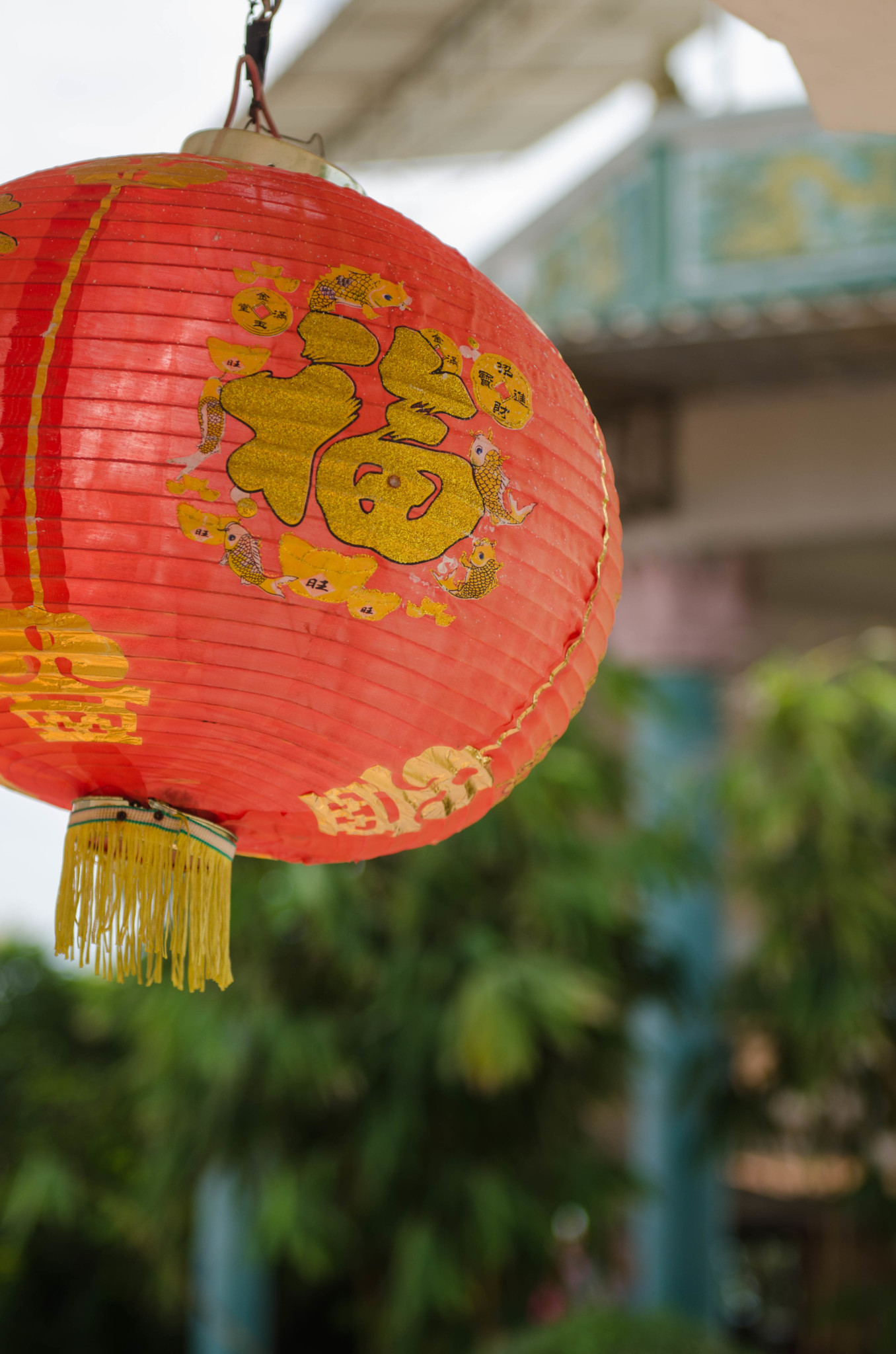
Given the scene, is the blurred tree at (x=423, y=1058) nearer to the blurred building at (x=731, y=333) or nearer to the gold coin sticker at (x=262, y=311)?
the blurred building at (x=731, y=333)

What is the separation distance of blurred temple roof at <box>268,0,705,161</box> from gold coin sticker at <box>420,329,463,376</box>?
324 centimetres

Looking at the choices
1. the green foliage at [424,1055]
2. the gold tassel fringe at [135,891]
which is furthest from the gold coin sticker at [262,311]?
the green foliage at [424,1055]

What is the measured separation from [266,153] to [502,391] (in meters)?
0.21

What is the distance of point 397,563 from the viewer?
66 centimetres

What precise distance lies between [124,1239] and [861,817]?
230 cm

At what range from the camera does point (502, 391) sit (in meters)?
0.71

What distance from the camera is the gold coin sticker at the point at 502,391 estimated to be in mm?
699

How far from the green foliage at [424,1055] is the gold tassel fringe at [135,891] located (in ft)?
6.70

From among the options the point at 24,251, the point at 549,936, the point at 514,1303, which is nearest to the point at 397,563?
the point at 24,251

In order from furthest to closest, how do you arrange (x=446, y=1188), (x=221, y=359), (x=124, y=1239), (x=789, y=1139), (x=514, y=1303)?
(x=124, y=1239), (x=789, y=1139), (x=514, y=1303), (x=446, y=1188), (x=221, y=359)

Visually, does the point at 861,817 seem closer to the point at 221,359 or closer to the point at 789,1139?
the point at 789,1139

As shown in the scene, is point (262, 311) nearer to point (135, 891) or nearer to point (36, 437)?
point (36, 437)

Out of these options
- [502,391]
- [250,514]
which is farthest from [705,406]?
[250,514]

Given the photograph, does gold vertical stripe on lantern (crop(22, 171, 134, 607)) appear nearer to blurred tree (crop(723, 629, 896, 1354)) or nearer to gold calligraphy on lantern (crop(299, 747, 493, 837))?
gold calligraphy on lantern (crop(299, 747, 493, 837))
